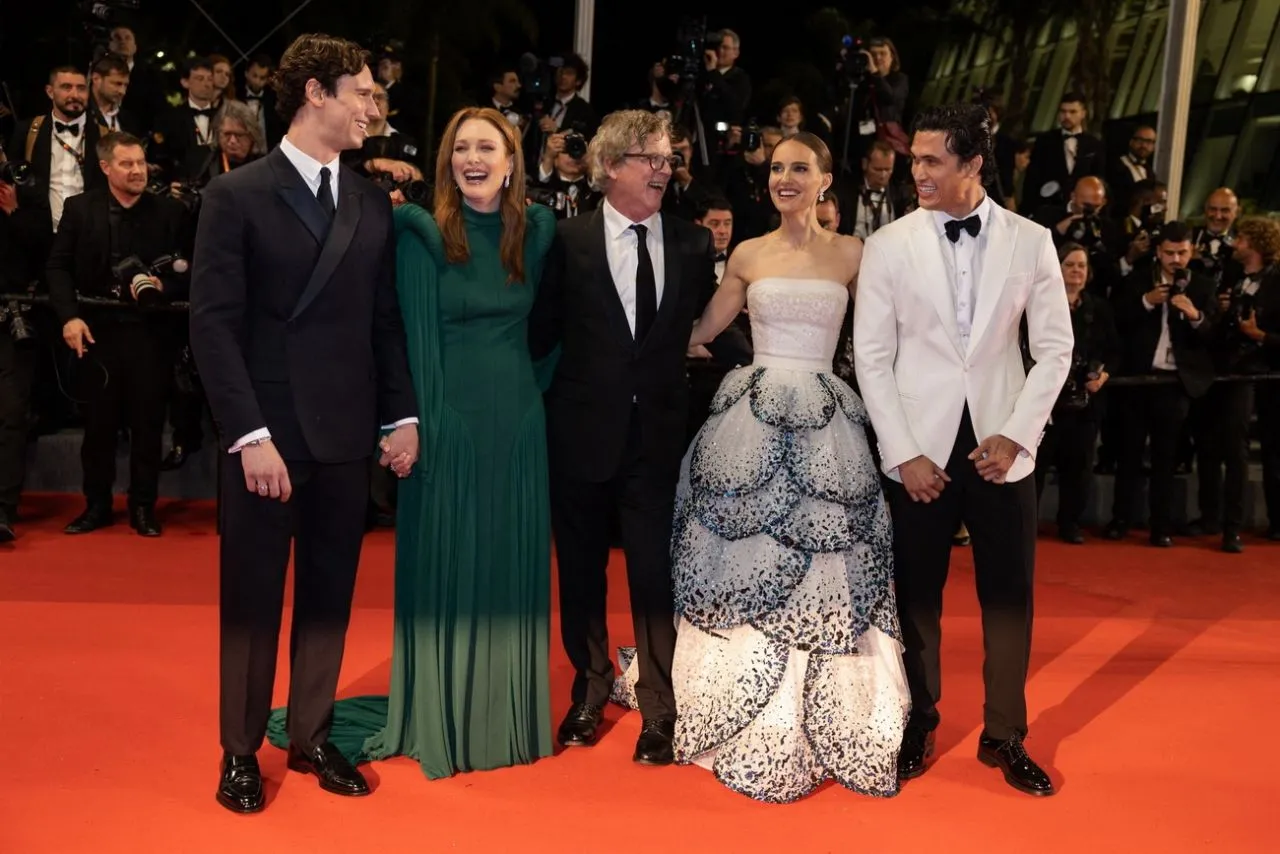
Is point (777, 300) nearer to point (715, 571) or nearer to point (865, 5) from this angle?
point (715, 571)

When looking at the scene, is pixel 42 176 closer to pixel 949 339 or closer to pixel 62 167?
pixel 62 167

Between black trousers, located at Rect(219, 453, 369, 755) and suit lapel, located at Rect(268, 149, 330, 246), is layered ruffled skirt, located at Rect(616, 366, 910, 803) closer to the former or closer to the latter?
black trousers, located at Rect(219, 453, 369, 755)

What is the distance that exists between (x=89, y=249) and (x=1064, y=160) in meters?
5.43

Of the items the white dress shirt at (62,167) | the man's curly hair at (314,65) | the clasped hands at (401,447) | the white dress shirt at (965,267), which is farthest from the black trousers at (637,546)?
the white dress shirt at (62,167)

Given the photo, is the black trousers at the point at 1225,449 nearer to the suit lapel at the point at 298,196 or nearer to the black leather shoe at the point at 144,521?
the black leather shoe at the point at 144,521

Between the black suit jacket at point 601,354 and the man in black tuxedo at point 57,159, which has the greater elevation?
the man in black tuxedo at point 57,159

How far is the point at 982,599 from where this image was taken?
3416 mm

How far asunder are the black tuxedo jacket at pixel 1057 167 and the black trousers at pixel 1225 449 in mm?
1672

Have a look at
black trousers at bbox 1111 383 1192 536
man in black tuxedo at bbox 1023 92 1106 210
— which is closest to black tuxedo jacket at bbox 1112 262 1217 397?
black trousers at bbox 1111 383 1192 536

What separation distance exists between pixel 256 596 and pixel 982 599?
5.69ft

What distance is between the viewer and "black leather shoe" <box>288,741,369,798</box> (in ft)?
10.2

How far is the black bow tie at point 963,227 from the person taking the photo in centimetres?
331

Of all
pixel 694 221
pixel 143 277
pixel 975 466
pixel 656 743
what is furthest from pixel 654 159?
pixel 694 221

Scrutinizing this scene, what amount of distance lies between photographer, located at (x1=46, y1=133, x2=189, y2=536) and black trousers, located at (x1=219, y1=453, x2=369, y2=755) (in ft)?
9.83
